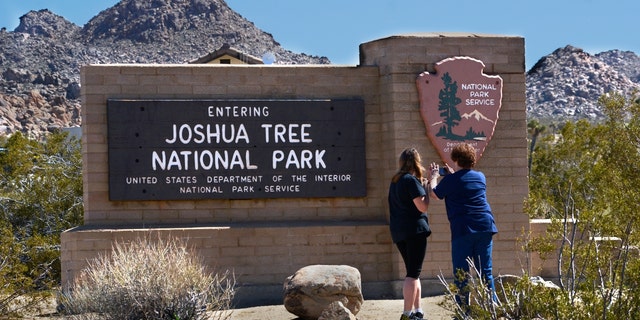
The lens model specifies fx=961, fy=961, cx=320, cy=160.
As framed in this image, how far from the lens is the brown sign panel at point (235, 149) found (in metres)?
12.6

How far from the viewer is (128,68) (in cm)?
1275

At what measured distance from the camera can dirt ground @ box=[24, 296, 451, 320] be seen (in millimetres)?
11289

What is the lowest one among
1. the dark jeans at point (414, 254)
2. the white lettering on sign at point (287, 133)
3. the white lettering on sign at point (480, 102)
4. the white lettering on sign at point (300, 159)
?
the dark jeans at point (414, 254)

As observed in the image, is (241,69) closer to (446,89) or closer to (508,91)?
(446,89)

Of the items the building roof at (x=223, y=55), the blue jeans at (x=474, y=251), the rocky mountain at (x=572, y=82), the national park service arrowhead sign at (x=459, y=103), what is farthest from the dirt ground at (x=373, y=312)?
the rocky mountain at (x=572, y=82)

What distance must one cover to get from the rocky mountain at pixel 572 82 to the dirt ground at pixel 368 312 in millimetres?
51283

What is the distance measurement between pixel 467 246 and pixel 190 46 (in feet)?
215

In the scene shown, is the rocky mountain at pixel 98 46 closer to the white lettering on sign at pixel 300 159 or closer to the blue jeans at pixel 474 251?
the white lettering on sign at pixel 300 159

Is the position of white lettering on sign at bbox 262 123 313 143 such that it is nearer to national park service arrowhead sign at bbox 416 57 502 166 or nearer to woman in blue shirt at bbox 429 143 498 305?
national park service arrowhead sign at bbox 416 57 502 166

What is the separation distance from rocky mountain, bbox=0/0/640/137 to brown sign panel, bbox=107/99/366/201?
52891 millimetres

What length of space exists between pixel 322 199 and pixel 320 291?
2642 mm

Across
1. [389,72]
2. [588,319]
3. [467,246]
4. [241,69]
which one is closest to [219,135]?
[241,69]

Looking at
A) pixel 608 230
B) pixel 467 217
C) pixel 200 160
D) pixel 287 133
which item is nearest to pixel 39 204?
pixel 200 160

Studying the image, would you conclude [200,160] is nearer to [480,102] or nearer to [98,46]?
[480,102]
